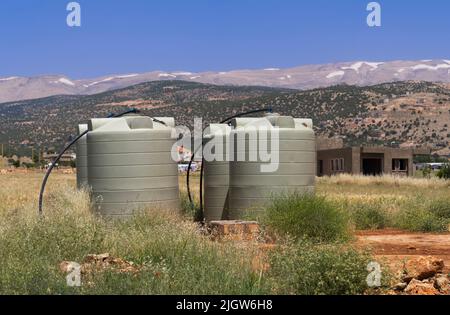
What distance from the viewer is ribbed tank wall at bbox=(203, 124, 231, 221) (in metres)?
17.3

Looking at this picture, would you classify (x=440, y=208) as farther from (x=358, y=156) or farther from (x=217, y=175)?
(x=358, y=156)

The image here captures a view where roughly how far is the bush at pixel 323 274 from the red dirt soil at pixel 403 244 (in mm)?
2667

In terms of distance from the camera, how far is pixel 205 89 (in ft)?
546

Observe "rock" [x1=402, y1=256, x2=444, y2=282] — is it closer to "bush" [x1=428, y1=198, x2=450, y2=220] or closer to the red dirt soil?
the red dirt soil

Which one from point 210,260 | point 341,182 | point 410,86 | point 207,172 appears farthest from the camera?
point 410,86

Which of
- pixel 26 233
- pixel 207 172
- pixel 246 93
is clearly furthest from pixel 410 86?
pixel 26 233

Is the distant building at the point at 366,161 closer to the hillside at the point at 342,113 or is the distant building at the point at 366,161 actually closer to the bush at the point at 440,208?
the hillside at the point at 342,113

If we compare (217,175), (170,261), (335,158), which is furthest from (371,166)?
(170,261)

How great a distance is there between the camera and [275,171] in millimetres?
15805

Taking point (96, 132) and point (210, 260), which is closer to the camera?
point (210, 260)

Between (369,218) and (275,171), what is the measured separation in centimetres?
444
